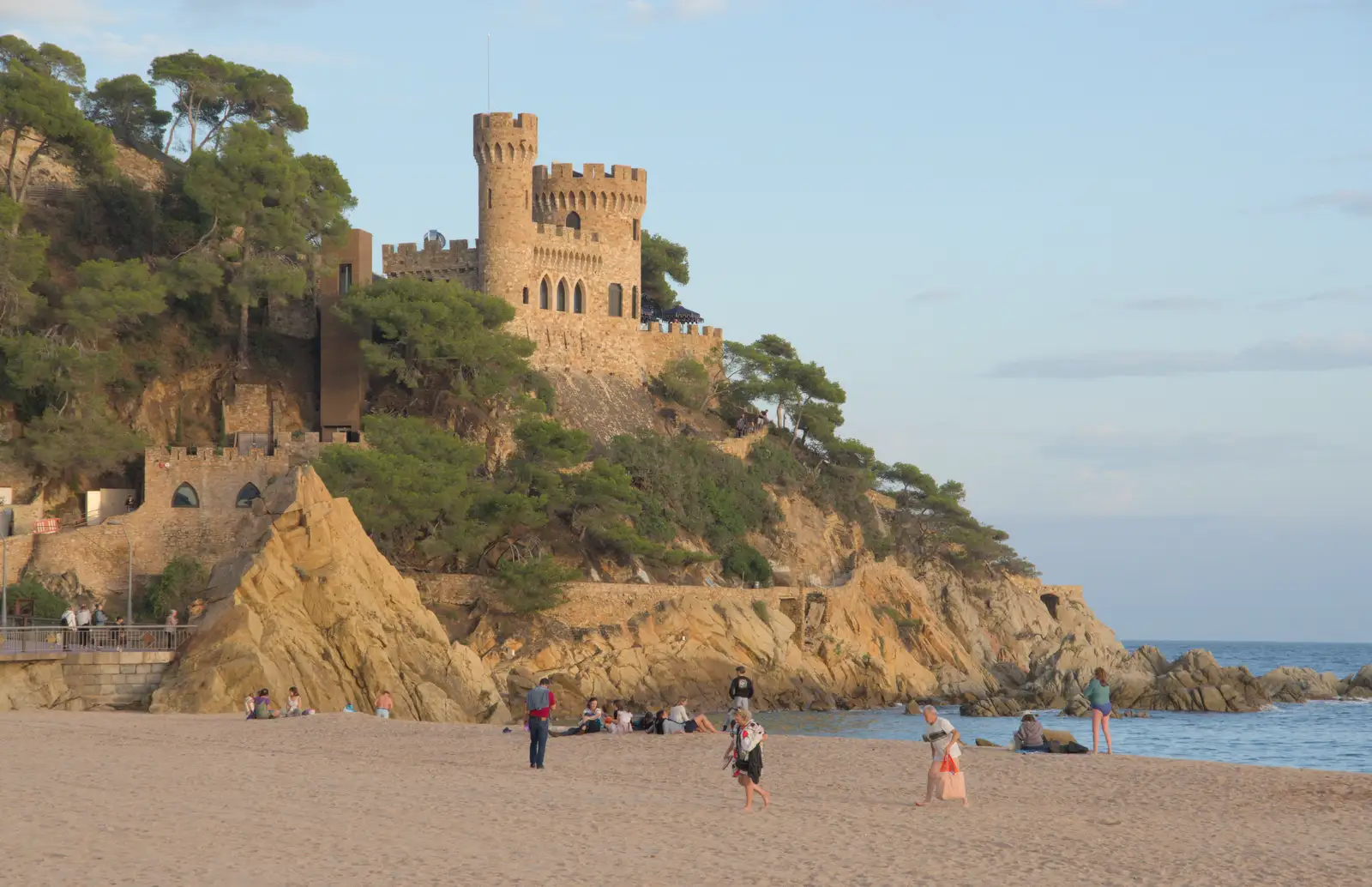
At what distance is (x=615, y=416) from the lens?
195ft

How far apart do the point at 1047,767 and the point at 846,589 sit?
3202cm

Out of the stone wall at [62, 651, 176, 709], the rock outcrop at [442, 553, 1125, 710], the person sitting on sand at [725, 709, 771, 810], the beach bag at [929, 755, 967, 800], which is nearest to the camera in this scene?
the person sitting on sand at [725, 709, 771, 810]

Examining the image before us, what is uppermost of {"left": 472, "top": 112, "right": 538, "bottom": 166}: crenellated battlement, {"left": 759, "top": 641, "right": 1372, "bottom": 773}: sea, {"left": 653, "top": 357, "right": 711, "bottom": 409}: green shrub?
{"left": 472, "top": 112, "right": 538, "bottom": 166}: crenellated battlement

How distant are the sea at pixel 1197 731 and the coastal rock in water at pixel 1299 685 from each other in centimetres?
584

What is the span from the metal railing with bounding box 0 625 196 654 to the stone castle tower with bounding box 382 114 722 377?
23897 millimetres

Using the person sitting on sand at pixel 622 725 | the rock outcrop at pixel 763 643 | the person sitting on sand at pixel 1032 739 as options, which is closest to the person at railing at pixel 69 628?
the rock outcrop at pixel 763 643

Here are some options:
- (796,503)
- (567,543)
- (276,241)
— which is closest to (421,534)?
(567,543)

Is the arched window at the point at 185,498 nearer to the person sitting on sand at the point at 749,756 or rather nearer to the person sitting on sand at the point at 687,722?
the person sitting on sand at the point at 687,722

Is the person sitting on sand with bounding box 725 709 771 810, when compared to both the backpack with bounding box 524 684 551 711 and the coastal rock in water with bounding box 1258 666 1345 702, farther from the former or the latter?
the coastal rock in water with bounding box 1258 666 1345 702

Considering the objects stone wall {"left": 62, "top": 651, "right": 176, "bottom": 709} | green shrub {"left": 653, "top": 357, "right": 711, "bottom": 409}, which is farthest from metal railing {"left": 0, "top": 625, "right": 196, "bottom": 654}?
green shrub {"left": 653, "top": 357, "right": 711, "bottom": 409}

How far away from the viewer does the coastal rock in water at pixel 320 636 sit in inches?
1296

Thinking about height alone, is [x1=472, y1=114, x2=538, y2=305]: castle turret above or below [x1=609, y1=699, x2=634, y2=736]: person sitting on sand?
above

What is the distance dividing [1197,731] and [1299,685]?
778 inches

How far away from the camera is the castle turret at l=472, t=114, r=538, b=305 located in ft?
189
